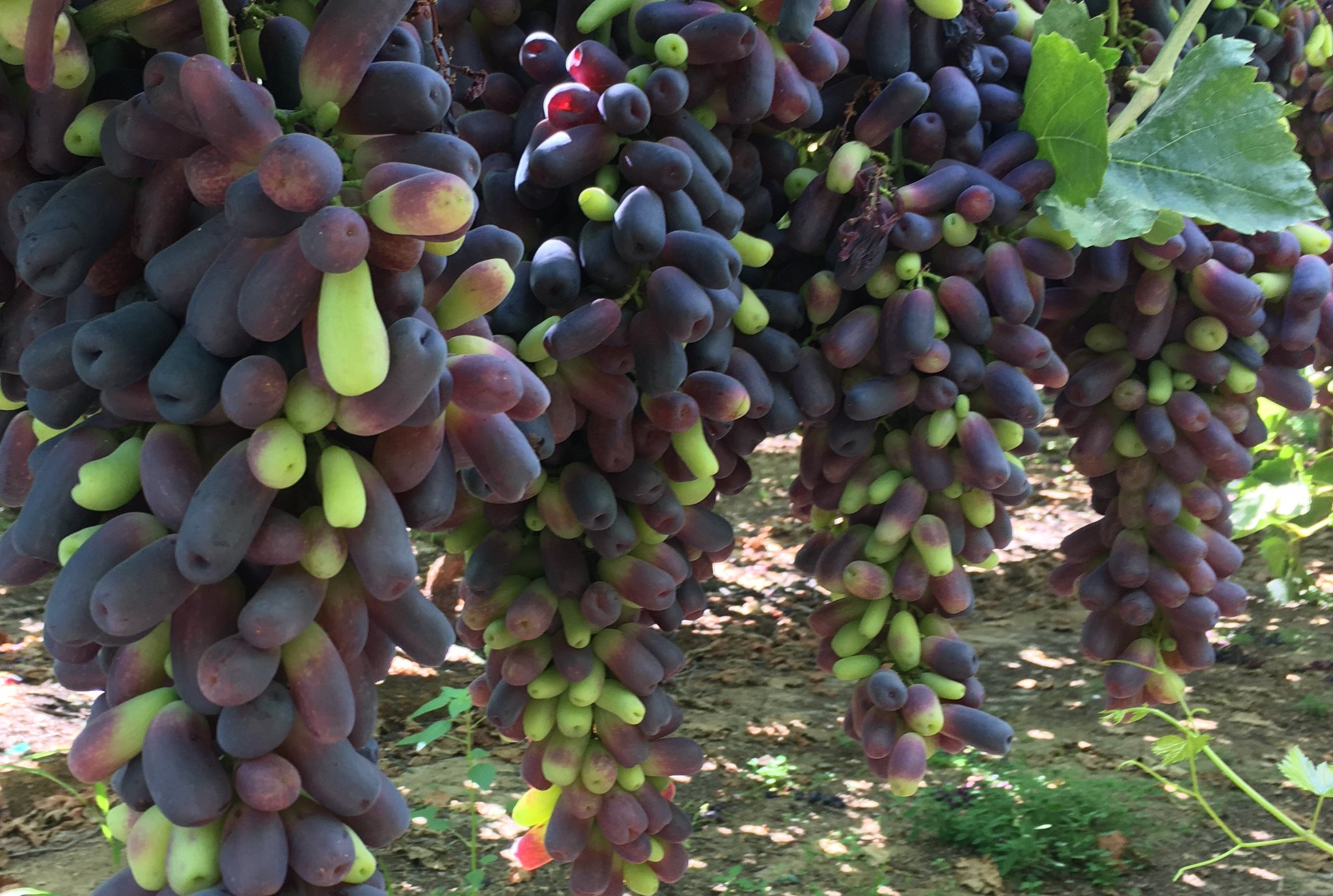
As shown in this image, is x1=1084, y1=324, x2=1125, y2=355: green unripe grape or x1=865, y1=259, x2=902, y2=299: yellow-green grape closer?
x1=865, y1=259, x2=902, y2=299: yellow-green grape


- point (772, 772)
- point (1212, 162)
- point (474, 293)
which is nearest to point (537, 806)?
point (474, 293)

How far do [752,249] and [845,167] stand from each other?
0.10 m

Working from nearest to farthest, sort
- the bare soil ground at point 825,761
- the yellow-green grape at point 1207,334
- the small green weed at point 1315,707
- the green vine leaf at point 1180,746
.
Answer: the yellow-green grape at point 1207,334, the green vine leaf at point 1180,746, the bare soil ground at point 825,761, the small green weed at point 1315,707

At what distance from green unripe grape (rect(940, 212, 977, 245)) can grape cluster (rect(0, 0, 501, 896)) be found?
541 mm

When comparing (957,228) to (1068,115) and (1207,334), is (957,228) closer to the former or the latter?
(1068,115)

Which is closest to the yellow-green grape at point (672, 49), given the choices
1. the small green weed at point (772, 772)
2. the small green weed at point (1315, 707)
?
the small green weed at point (772, 772)

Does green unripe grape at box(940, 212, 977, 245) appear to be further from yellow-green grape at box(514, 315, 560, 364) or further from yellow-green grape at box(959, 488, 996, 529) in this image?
yellow-green grape at box(514, 315, 560, 364)

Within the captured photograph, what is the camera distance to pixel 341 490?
1.59 ft

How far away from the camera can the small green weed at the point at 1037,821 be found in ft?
6.45

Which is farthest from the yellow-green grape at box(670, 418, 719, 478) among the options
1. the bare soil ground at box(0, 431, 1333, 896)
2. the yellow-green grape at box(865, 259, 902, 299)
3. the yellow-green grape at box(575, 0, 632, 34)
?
the bare soil ground at box(0, 431, 1333, 896)

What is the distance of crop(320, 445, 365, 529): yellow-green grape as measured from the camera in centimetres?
48

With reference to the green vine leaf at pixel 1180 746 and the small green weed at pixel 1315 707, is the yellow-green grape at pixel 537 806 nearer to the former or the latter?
the green vine leaf at pixel 1180 746

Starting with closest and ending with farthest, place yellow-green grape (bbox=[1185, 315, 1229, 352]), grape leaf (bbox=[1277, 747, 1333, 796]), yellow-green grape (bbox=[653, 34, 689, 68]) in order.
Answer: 1. yellow-green grape (bbox=[653, 34, 689, 68])
2. yellow-green grape (bbox=[1185, 315, 1229, 352])
3. grape leaf (bbox=[1277, 747, 1333, 796])

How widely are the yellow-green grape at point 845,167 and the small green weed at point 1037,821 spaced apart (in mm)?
1495
